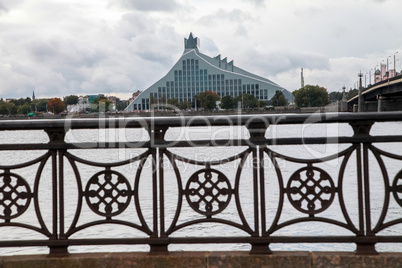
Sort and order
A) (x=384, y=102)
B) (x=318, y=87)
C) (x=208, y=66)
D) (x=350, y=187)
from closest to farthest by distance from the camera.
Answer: (x=350, y=187), (x=384, y=102), (x=318, y=87), (x=208, y=66)

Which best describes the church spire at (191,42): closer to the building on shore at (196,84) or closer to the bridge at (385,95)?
the building on shore at (196,84)

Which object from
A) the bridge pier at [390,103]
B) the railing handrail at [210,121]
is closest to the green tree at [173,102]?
the bridge pier at [390,103]

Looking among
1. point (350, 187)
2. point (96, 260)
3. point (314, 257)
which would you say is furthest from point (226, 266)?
point (350, 187)

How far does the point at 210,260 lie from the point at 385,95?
75756 millimetres

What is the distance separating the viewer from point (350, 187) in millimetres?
16562

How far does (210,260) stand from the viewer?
11.4 feet

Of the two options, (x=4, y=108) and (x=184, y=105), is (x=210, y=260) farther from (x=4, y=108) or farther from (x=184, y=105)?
(x=184, y=105)

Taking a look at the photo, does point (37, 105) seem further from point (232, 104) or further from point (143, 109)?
point (232, 104)

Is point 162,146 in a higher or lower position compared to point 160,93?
lower

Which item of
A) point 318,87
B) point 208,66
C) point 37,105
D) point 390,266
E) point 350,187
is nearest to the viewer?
point 390,266

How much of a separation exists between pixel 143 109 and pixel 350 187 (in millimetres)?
158103

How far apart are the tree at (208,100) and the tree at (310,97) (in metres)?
25.6

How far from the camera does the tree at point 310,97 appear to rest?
142 meters

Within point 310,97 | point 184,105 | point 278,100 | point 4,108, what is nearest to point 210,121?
point 310,97
